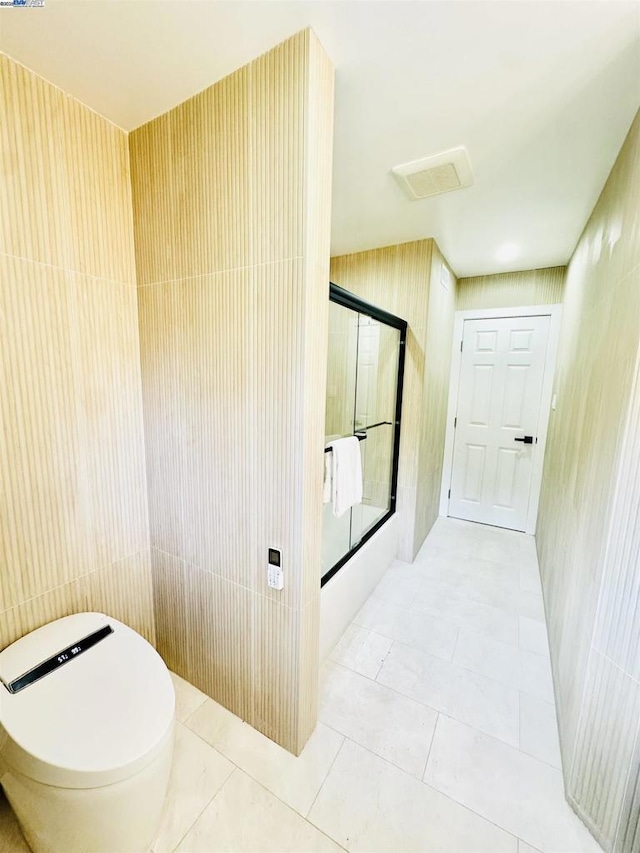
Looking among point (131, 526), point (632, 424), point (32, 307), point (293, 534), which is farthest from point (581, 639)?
point (32, 307)

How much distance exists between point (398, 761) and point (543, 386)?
9.56ft

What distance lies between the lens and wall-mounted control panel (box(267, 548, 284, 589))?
121cm

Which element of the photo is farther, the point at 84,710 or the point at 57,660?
the point at 57,660

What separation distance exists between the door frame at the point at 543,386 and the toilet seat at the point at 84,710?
303cm

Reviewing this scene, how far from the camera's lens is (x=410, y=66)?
1.08 metres

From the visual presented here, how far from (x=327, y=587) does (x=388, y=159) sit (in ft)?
6.70

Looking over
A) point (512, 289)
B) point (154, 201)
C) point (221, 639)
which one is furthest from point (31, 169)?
point (512, 289)

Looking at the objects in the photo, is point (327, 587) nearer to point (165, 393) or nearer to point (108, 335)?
point (165, 393)

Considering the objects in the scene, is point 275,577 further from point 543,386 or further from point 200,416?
point 543,386

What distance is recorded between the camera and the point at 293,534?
3.84ft

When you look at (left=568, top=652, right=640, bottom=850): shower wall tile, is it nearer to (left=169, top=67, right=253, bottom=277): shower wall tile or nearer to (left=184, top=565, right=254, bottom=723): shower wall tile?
(left=184, top=565, right=254, bottom=723): shower wall tile

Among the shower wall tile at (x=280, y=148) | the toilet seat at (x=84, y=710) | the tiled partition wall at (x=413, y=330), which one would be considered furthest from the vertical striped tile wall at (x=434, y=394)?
the toilet seat at (x=84, y=710)

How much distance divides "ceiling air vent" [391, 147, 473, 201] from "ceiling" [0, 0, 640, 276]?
0.04m

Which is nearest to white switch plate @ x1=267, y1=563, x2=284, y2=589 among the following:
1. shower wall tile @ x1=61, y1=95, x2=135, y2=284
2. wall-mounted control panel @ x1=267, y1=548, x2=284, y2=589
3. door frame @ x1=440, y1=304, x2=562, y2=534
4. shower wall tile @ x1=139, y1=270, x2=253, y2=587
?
wall-mounted control panel @ x1=267, y1=548, x2=284, y2=589
